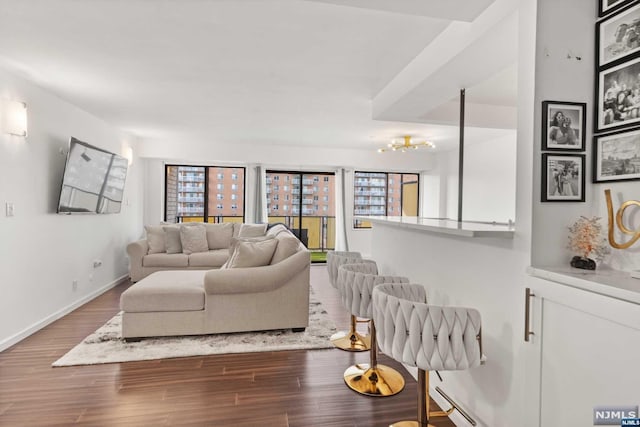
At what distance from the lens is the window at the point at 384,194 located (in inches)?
315

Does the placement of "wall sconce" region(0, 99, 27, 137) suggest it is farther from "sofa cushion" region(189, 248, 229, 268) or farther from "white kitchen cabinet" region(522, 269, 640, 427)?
"white kitchen cabinet" region(522, 269, 640, 427)

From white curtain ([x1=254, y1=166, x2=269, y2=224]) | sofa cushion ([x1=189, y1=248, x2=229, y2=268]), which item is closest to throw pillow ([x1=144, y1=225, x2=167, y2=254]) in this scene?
sofa cushion ([x1=189, y1=248, x2=229, y2=268])

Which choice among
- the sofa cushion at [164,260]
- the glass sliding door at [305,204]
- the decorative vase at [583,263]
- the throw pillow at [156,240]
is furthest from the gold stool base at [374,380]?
the glass sliding door at [305,204]

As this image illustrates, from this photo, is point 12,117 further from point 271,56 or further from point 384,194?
point 384,194

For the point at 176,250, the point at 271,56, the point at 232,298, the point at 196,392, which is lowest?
the point at 196,392

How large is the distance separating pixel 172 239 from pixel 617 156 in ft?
18.7

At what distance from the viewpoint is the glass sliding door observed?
7676mm

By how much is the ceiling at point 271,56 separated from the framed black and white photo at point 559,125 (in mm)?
534

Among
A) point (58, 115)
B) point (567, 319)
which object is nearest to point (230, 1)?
point (567, 319)

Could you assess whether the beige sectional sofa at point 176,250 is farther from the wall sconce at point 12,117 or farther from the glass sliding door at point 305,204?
the wall sconce at point 12,117

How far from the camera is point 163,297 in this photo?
317 cm

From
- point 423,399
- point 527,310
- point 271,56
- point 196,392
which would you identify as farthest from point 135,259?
point 527,310

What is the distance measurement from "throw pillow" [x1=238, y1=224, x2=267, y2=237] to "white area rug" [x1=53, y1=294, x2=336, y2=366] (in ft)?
8.78

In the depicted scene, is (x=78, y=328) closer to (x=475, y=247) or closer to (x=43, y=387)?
(x=43, y=387)
